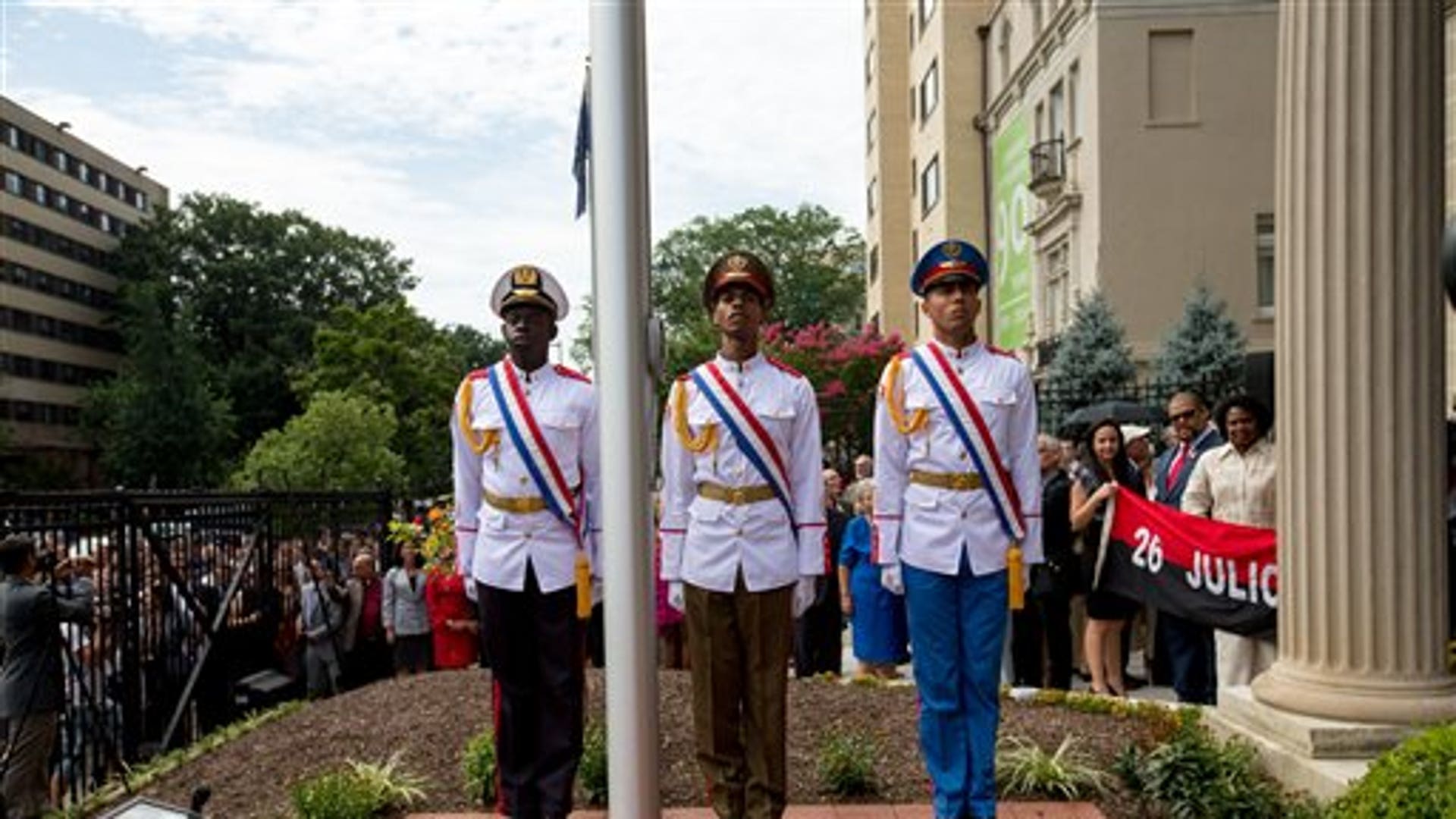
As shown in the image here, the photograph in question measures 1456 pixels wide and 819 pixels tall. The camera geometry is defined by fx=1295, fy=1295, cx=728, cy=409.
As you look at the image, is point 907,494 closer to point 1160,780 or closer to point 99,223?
point 1160,780

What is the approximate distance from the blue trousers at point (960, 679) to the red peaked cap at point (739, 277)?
122 centimetres

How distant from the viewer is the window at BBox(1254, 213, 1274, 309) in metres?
25.0

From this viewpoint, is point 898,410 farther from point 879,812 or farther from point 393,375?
point 393,375

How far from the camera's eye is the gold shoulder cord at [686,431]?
4.94 m

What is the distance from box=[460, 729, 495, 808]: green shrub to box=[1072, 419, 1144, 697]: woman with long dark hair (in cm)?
438

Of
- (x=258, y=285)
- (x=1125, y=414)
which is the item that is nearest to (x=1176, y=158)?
(x=1125, y=414)

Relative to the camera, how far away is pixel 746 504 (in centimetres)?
490

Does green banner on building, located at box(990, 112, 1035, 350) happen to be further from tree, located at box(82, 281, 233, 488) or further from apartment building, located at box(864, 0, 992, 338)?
tree, located at box(82, 281, 233, 488)

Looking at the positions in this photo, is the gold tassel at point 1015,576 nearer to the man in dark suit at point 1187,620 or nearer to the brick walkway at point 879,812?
the brick walkway at point 879,812

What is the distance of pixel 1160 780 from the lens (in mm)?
→ 5324

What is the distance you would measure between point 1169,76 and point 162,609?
2250 centimetres

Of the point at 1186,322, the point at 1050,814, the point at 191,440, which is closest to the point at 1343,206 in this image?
the point at 1050,814

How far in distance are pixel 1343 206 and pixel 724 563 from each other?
2.91 meters

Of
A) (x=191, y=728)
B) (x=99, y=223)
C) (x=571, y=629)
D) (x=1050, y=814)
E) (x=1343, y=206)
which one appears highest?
(x=99, y=223)
